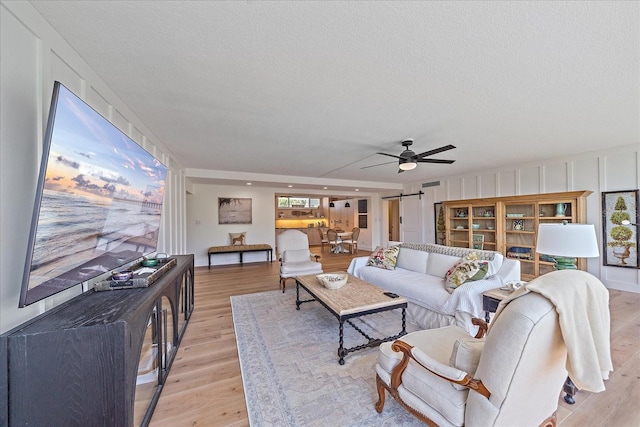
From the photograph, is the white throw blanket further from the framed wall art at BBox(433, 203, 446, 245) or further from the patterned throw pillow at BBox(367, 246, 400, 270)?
the framed wall art at BBox(433, 203, 446, 245)

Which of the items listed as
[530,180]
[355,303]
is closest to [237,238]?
[355,303]

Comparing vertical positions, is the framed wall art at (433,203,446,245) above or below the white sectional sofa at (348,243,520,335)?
above

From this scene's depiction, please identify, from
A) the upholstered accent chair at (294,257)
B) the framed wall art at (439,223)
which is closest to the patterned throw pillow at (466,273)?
the upholstered accent chair at (294,257)

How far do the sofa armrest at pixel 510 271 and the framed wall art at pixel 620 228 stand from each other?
2.82 m

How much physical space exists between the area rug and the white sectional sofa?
33 centimetres

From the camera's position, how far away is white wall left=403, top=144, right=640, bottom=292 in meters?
3.91

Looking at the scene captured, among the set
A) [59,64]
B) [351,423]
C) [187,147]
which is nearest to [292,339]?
[351,423]

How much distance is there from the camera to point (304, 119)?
2725mm

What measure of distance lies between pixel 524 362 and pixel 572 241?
1.64m

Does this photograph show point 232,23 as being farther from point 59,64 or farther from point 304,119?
point 304,119

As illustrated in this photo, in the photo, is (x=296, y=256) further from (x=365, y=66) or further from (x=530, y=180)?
(x=530, y=180)

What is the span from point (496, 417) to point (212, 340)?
2528 mm

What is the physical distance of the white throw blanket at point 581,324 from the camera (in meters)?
1.01

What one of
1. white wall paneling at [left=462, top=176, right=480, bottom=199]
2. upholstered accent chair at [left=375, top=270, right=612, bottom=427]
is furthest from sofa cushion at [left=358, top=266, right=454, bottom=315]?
white wall paneling at [left=462, top=176, right=480, bottom=199]
